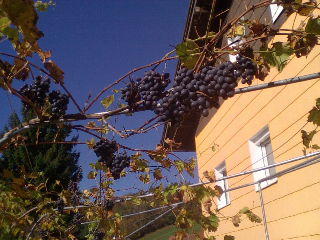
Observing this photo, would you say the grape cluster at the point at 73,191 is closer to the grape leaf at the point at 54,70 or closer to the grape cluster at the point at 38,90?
the grape cluster at the point at 38,90

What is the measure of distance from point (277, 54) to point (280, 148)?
2224mm

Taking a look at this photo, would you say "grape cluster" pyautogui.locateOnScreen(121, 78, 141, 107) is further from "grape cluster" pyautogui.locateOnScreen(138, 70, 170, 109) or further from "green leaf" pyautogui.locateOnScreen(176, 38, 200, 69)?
"green leaf" pyautogui.locateOnScreen(176, 38, 200, 69)

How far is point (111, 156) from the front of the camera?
2309 mm

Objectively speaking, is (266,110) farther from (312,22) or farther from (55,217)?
(55,217)

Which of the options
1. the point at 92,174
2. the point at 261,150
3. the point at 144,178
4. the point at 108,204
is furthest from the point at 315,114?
the point at 261,150

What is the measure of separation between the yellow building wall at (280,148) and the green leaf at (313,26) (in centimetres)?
55

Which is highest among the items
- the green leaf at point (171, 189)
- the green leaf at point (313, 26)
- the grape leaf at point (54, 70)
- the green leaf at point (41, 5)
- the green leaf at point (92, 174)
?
the green leaf at point (41, 5)

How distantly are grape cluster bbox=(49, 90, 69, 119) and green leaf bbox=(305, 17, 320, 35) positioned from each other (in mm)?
1177

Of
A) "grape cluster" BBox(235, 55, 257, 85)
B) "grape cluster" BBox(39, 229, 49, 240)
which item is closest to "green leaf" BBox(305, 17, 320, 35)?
"grape cluster" BBox(235, 55, 257, 85)

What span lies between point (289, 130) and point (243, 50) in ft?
7.10

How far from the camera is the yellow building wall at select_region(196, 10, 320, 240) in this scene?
2.94 metres

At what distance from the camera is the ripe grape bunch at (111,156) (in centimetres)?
224

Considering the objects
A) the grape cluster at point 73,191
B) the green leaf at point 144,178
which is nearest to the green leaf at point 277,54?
the green leaf at point 144,178

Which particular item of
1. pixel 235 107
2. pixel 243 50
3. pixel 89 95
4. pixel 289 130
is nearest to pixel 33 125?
pixel 89 95
